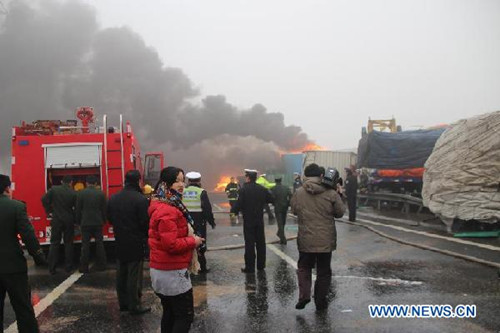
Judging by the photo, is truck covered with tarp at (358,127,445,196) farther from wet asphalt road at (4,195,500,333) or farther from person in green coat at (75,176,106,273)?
person in green coat at (75,176,106,273)

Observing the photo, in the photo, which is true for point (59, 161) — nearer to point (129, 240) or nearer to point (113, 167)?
point (113, 167)

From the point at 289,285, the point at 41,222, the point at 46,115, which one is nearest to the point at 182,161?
the point at 46,115

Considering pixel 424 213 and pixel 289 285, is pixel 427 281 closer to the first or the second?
pixel 289 285

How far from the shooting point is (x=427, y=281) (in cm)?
633

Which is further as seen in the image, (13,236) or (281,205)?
(281,205)

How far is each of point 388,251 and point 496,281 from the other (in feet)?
8.75

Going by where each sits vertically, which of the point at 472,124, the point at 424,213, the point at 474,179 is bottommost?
the point at 424,213

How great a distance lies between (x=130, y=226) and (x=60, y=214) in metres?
3.20

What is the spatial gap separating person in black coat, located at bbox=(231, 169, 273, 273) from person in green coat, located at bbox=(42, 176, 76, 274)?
3.15m

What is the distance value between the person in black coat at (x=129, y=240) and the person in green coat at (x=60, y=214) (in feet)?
9.55

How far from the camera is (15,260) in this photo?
13.6ft

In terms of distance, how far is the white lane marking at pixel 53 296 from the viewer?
16.3 feet

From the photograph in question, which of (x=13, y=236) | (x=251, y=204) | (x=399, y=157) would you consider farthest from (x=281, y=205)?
(x=399, y=157)

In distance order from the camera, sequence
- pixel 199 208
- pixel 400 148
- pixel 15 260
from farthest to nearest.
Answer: pixel 400 148 < pixel 199 208 < pixel 15 260
